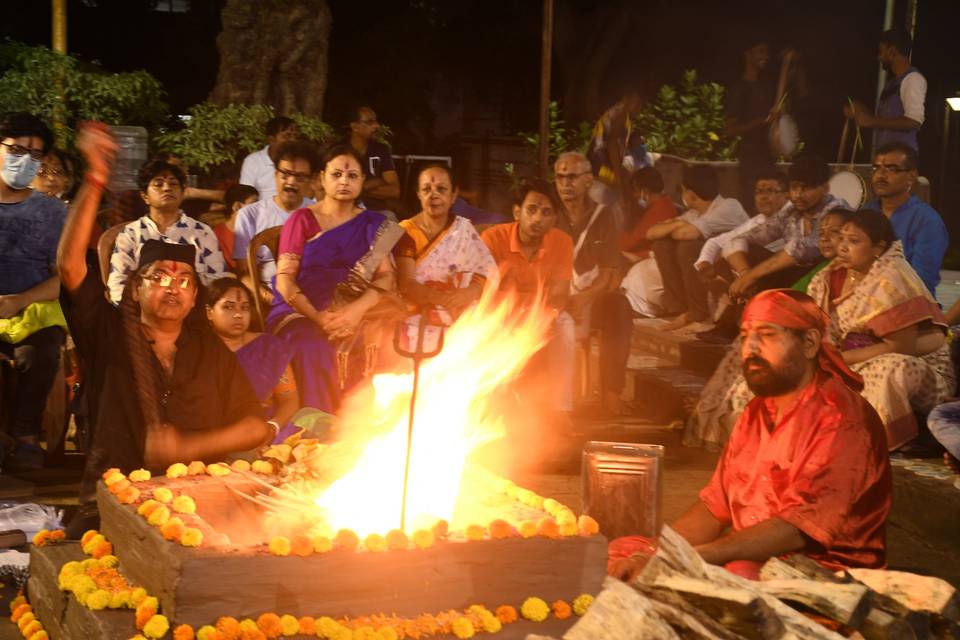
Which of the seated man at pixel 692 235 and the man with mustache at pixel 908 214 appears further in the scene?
the seated man at pixel 692 235

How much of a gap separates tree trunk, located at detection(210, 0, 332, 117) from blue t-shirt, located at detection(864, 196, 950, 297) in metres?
8.13

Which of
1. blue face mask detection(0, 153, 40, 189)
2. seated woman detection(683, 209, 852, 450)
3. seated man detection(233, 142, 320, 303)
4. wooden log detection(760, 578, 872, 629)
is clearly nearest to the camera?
wooden log detection(760, 578, 872, 629)

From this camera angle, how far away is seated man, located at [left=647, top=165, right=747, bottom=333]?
1091 centimetres

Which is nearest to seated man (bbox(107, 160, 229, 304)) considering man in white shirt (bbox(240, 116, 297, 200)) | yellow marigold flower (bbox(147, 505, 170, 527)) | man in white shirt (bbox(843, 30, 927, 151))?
man in white shirt (bbox(240, 116, 297, 200))

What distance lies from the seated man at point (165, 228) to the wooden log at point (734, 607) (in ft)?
15.5

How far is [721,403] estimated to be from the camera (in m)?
8.76

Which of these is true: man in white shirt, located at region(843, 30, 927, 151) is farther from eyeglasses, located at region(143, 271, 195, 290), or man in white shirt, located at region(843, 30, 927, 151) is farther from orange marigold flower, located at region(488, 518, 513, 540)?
orange marigold flower, located at region(488, 518, 513, 540)

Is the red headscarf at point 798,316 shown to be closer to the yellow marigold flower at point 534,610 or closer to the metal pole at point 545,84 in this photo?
the yellow marigold flower at point 534,610

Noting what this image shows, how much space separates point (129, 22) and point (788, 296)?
2345 cm

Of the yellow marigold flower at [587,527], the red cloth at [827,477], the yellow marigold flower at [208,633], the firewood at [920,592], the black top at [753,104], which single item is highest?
the black top at [753,104]

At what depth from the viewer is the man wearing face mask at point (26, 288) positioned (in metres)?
7.75

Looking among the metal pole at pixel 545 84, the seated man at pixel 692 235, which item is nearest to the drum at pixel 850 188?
the seated man at pixel 692 235

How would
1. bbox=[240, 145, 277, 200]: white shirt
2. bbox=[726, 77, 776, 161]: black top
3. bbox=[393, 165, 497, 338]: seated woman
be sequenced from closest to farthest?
bbox=[393, 165, 497, 338]: seated woman
bbox=[240, 145, 277, 200]: white shirt
bbox=[726, 77, 776, 161]: black top

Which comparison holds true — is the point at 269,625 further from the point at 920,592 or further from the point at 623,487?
the point at 920,592
